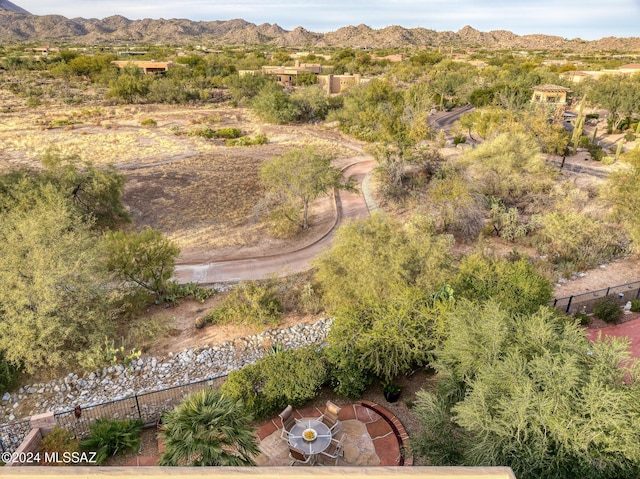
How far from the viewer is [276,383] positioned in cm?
1212

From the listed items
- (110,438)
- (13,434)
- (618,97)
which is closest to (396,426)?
(110,438)

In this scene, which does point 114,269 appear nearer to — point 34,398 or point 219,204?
point 34,398

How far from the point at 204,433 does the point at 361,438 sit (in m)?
5.26

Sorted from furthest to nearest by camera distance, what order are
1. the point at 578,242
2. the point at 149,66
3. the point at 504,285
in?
the point at 149,66, the point at 578,242, the point at 504,285

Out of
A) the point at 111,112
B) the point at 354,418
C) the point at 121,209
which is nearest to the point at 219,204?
the point at 121,209

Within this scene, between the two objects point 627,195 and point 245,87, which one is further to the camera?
point 245,87

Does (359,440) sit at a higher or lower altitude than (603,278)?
higher

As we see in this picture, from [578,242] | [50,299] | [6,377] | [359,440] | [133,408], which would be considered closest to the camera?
[359,440]

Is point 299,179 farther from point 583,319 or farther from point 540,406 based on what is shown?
point 540,406

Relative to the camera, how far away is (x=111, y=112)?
183ft

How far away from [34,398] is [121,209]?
1421 centimetres

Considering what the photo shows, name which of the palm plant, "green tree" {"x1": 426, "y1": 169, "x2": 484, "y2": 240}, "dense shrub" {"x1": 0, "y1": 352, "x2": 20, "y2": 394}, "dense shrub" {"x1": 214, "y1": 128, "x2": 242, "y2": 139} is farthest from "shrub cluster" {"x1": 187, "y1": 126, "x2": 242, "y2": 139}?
the palm plant

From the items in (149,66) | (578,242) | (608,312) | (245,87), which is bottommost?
(608,312)

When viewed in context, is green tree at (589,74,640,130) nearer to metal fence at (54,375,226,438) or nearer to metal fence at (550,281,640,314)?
metal fence at (550,281,640,314)
